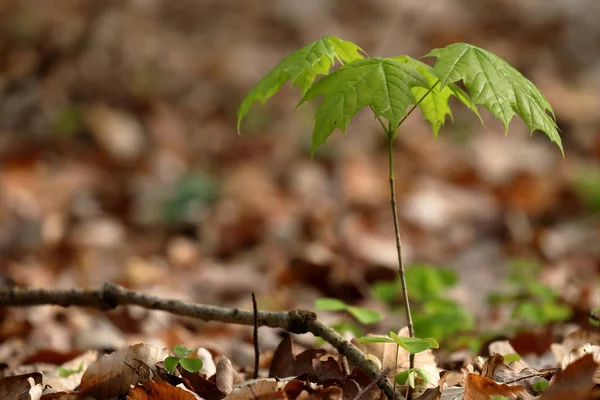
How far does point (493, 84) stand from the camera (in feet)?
4.62

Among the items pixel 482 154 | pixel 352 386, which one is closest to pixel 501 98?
pixel 352 386

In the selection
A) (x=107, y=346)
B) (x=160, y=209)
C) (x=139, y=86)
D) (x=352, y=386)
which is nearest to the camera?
(x=352, y=386)

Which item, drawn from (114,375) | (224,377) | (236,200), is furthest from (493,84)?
(236,200)

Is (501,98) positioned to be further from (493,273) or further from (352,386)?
(493,273)

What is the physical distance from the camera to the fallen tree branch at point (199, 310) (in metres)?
1.64

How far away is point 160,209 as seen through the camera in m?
4.68

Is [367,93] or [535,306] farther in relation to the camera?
[535,306]

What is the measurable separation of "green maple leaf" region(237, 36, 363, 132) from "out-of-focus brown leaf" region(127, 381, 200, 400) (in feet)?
2.15

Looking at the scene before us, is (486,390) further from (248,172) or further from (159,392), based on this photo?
(248,172)

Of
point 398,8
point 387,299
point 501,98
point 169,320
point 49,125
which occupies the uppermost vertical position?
point 398,8

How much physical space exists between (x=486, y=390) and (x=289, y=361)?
0.55 m

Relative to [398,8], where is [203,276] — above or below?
below

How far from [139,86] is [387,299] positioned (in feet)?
13.6

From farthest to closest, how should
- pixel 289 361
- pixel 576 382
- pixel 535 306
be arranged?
pixel 535 306 < pixel 289 361 < pixel 576 382
